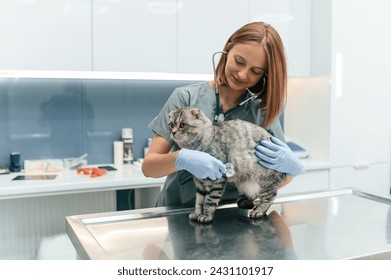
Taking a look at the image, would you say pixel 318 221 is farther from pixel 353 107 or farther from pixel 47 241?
pixel 353 107

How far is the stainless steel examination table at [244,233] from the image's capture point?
1.01m

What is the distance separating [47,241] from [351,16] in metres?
2.44

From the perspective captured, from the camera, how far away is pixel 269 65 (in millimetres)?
1339

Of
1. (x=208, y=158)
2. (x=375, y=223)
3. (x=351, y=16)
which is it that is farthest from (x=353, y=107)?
(x=208, y=158)

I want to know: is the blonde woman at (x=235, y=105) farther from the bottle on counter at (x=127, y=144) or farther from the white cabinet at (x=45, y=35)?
the bottle on counter at (x=127, y=144)

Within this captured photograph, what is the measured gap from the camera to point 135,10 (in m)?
2.58

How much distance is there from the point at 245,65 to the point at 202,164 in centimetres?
37

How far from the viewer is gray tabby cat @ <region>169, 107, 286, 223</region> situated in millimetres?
1239

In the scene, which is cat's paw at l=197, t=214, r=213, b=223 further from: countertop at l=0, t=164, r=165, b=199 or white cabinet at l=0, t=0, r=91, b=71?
white cabinet at l=0, t=0, r=91, b=71

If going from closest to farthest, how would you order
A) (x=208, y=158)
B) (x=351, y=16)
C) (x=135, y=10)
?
(x=208, y=158) → (x=135, y=10) → (x=351, y=16)

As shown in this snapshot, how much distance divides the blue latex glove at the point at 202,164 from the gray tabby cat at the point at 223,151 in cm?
4

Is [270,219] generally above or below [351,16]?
below

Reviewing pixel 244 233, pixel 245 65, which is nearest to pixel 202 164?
pixel 244 233

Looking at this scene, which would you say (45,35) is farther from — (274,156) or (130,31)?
(274,156)
